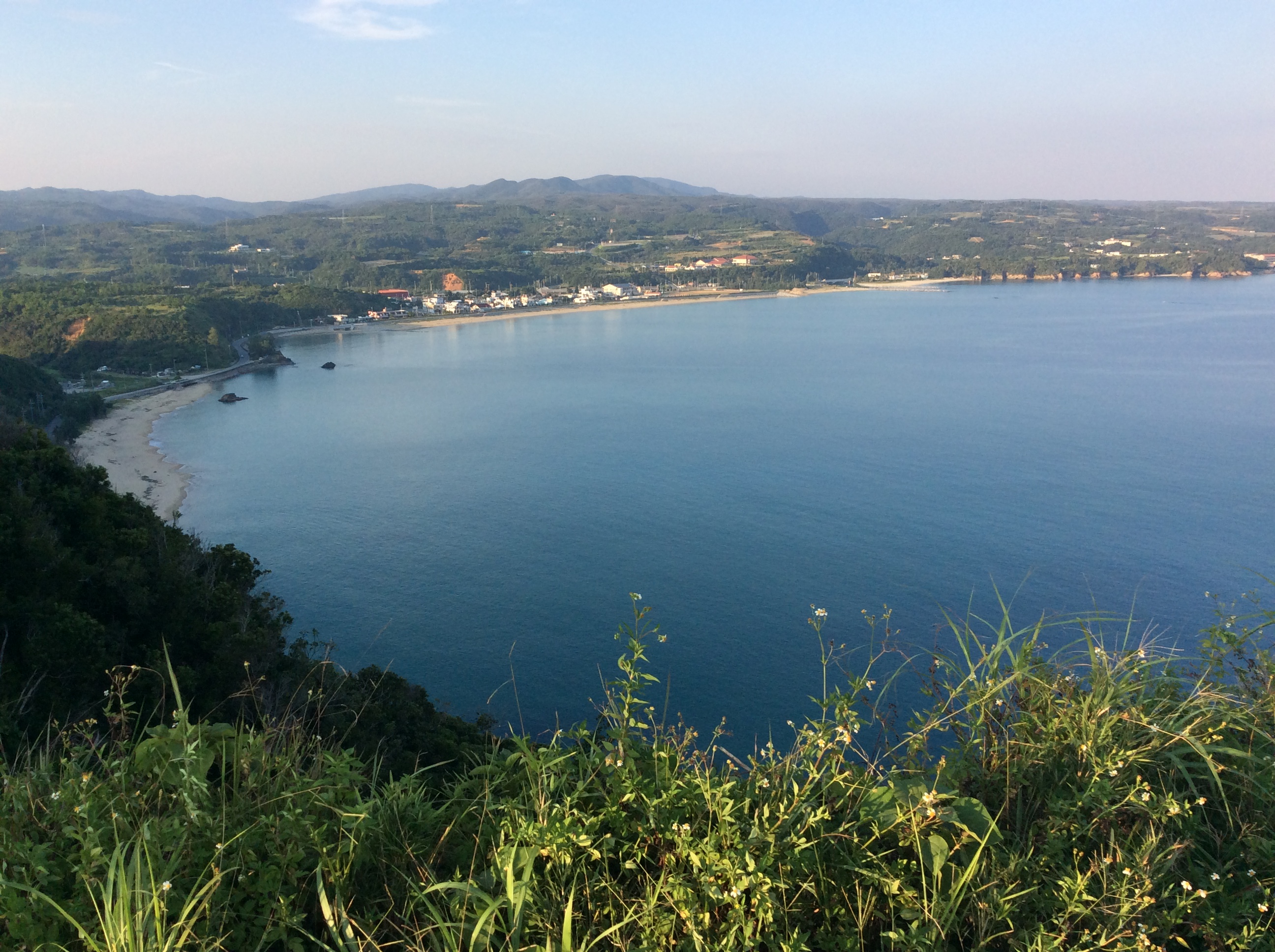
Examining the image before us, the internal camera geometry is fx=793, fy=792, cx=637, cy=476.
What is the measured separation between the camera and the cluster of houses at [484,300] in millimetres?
59562

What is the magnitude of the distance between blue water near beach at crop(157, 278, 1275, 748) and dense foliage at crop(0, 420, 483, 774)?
10.3 ft

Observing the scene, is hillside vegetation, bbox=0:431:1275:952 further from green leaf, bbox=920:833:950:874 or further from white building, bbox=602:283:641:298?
white building, bbox=602:283:641:298

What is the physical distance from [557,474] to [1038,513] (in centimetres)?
1185

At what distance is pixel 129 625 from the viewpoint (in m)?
6.42

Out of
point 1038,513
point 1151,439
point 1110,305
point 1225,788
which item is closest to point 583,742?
point 1225,788

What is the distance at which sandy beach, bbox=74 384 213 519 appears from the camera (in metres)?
20.0

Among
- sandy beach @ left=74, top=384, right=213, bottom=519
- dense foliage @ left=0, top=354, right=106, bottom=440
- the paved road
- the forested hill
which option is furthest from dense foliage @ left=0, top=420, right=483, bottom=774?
A: the forested hill

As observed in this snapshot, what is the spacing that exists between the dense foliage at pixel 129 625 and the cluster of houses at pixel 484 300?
51.6 m

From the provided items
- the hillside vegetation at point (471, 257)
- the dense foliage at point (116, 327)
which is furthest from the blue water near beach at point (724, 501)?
the hillside vegetation at point (471, 257)

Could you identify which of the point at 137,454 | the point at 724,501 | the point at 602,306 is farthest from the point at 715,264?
the point at 724,501

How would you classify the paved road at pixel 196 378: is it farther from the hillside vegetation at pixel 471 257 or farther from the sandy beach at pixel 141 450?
the hillside vegetation at pixel 471 257

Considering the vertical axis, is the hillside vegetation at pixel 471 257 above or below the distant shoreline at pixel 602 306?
above

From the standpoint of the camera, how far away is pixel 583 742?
210 centimetres

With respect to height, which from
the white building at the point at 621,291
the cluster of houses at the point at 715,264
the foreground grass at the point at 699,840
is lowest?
the foreground grass at the point at 699,840
